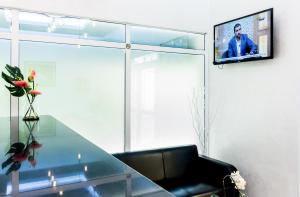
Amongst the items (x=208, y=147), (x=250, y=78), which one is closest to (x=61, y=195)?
(x=250, y=78)

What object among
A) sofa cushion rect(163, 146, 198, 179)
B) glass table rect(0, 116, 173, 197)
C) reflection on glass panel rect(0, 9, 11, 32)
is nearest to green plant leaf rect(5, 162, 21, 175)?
glass table rect(0, 116, 173, 197)

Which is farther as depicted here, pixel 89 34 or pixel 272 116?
pixel 89 34

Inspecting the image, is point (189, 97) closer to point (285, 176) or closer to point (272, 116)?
point (272, 116)

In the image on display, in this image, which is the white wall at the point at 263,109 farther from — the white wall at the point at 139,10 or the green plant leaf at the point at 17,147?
the green plant leaf at the point at 17,147

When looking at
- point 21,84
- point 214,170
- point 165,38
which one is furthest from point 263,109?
point 21,84

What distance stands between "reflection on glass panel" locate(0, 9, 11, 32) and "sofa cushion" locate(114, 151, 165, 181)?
1.97 meters

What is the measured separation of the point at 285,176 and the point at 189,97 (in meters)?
1.78

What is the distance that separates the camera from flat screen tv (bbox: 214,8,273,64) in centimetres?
314

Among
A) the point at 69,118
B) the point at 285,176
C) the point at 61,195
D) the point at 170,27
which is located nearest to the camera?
the point at 61,195

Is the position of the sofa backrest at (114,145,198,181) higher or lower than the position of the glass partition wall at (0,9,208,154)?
lower

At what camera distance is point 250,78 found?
3.59m

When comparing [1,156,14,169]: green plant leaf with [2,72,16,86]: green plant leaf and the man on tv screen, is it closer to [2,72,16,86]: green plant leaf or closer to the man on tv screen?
[2,72,16,86]: green plant leaf

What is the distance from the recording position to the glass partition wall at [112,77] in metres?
3.19

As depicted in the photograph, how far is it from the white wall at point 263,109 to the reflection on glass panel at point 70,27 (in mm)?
1650
